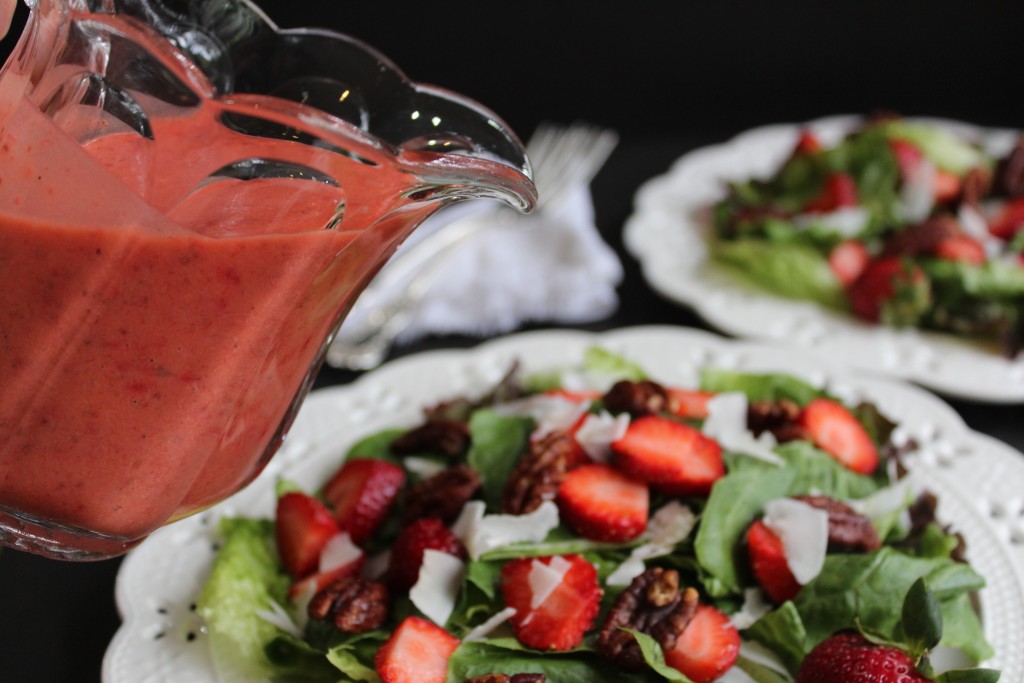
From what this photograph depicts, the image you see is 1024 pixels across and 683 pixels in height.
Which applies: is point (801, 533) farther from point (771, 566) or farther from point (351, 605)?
point (351, 605)

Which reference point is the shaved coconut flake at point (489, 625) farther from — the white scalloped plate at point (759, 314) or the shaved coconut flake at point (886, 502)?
the white scalloped plate at point (759, 314)

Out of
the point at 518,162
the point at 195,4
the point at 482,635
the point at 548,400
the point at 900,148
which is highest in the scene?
the point at 195,4

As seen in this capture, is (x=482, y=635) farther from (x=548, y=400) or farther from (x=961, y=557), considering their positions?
(x=961, y=557)

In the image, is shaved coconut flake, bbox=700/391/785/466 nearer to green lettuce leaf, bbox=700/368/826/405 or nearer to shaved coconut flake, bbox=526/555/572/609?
green lettuce leaf, bbox=700/368/826/405

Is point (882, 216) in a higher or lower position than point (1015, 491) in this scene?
higher

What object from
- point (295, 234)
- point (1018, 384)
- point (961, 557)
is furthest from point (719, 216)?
point (295, 234)

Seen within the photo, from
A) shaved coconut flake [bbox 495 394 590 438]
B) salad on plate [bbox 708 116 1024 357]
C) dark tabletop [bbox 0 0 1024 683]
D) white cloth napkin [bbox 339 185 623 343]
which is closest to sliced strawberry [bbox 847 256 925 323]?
salad on plate [bbox 708 116 1024 357]
